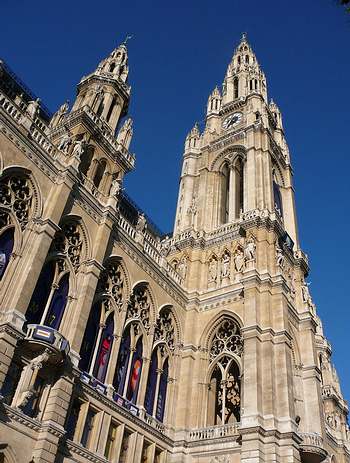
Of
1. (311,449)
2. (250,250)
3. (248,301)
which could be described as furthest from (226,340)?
(311,449)

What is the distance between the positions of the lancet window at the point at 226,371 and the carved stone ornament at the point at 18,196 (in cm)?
1429

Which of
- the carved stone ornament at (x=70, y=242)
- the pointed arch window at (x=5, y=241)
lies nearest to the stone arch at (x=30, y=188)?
the pointed arch window at (x=5, y=241)

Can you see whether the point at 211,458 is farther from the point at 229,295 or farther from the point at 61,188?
the point at 61,188

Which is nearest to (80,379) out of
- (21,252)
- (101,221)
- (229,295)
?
(21,252)

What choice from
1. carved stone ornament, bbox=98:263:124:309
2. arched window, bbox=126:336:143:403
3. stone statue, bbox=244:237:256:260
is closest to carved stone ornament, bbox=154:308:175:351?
arched window, bbox=126:336:143:403

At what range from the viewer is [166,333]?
1147 inches

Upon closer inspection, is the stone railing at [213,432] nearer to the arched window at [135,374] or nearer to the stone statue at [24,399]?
the arched window at [135,374]

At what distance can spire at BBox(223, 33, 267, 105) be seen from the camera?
49.1m

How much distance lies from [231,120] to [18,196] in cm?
2944

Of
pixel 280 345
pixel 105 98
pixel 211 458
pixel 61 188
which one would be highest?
pixel 105 98

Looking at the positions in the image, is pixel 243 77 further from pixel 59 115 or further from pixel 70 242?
pixel 70 242

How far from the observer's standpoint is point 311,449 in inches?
938

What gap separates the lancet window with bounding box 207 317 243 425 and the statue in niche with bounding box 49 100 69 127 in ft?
60.5

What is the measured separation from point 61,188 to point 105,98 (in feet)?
52.5
